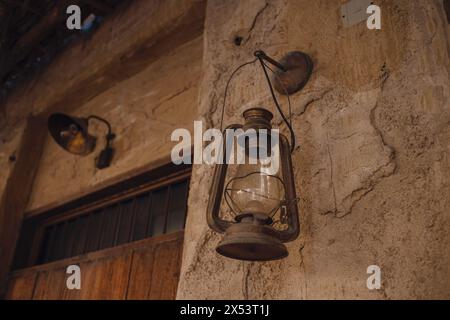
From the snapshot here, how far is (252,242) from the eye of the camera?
95cm

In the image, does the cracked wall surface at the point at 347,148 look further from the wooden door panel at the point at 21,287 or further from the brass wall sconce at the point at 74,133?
the wooden door panel at the point at 21,287

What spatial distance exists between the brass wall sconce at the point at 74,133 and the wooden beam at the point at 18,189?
69 cm

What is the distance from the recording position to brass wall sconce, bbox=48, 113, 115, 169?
9.00 feet

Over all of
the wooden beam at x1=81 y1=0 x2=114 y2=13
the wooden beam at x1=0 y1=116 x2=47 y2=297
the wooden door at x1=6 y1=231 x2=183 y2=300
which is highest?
the wooden beam at x1=81 y1=0 x2=114 y2=13

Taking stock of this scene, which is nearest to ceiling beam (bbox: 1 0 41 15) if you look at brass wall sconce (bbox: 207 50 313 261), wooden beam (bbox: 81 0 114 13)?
wooden beam (bbox: 81 0 114 13)

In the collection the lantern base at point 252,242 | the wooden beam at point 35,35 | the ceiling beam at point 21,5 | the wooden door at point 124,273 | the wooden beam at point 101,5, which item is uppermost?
the wooden beam at point 101,5

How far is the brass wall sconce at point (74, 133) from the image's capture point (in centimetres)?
274

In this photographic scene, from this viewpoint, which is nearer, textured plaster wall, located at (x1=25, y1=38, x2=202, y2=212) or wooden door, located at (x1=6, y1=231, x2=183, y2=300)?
wooden door, located at (x1=6, y1=231, x2=183, y2=300)

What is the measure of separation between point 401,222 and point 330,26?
0.67 meters

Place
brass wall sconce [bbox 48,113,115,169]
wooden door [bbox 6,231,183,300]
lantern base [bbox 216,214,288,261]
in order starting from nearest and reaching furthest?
lantern base [bbox 216,214,288,261]
wooden door [bbox 6,231,183,300]
brass wall sconce [bbox 48,113,115,169]

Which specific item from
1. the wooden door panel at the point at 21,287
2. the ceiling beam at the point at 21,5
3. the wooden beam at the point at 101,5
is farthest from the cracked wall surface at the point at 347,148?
the wooden door panel at the point at 21,287

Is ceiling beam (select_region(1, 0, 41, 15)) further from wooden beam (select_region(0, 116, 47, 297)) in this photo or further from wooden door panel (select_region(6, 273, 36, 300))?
wooden door panel (select_region(6, 273, 36, 300))

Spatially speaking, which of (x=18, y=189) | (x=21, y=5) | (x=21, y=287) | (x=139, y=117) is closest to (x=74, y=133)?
(x=139, y=117)

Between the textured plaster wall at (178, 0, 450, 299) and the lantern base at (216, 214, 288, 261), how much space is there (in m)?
0.16
